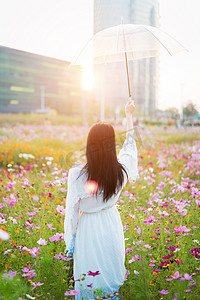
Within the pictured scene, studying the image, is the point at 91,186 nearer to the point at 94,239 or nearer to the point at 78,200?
the point at 78,200

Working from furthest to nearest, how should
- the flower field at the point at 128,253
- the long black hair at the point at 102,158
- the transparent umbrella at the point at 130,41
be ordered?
the transparent umbrella at the point at 130,41 < the long black hair at the point at 102,158 < the flower field at the point at 128,253

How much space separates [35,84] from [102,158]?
71.4 meters

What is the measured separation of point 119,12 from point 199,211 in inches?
1500

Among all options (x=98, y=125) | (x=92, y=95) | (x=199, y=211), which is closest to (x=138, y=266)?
(x=98, y=125)

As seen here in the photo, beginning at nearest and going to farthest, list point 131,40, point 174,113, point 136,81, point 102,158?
point 102,158 → point 131,40 → point 174,113 → point 136,81

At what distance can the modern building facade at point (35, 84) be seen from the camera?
63.9m

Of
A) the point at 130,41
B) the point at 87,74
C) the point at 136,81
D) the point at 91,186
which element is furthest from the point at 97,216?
the point at 136,81

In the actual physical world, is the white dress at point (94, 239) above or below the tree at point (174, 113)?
below

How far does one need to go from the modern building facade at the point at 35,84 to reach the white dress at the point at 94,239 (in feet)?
210

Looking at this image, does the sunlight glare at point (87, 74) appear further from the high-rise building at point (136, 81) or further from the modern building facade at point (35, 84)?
the modern building facade at point (35, 84)

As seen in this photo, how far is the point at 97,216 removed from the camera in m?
2.23

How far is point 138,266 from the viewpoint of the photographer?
2.20 metres

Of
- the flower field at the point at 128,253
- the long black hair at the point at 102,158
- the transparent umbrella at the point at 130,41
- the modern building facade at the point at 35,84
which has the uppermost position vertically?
the modern building facade at the point at 35,84

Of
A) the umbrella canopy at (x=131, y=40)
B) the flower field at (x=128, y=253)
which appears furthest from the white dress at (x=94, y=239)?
the umbrella canopy at (x=131, y=40)
